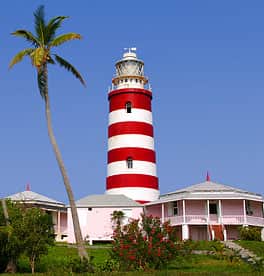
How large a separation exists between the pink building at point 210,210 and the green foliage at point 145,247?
1578 centimetres

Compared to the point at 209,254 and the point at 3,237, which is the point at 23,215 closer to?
the point at 3,237

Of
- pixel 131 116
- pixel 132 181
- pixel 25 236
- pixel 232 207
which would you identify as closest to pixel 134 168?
pixel 132 181

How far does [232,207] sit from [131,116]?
10905mm

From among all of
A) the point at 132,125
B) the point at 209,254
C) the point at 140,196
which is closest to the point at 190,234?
the point at 140,196

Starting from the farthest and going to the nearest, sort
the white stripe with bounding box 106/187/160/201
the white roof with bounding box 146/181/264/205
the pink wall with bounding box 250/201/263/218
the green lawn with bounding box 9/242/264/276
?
1. the white stripe with bounding box 106/187/160/201
2. the pink wall with bounding box 250/201/263/218
3. the white roof with bounding box 146/181/264/205
4. the green lawn with bounding box 9/242/264/276

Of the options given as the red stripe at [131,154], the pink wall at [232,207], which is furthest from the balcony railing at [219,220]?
the red stripe at [131,154]

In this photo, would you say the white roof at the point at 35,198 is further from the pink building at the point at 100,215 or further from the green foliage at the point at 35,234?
the green foliage at the point at 35,234

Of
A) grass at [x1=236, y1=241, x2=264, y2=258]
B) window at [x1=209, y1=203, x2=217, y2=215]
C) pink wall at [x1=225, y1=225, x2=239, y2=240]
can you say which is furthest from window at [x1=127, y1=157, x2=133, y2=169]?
grass at [x1=236, y1=241, x2=264, y2=258]

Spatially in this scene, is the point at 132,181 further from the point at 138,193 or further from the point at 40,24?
the point at 40,24

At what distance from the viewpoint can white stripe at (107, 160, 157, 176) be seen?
44750 mm

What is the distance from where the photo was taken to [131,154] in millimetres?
44969

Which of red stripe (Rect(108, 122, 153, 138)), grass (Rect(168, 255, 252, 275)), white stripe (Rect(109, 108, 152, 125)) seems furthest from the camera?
white stripe (Rect(109, 108, 152, 125))

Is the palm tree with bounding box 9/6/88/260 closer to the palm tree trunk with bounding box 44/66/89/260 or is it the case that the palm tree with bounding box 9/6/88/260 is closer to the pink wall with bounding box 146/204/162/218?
the palm tree trunk with bounding box 44/66/89/260

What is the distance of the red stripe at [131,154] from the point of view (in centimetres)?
4500
